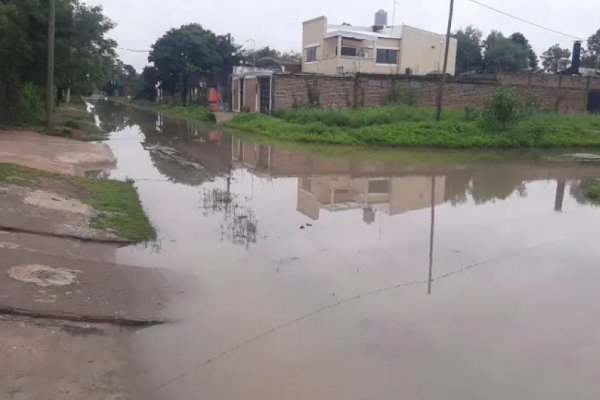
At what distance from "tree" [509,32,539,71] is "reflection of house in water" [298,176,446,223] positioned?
5777 centimetres

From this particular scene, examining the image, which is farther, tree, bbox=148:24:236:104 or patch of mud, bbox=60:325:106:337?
tree, bbox=148:24:236:104

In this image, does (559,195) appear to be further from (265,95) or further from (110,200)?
(265,95)

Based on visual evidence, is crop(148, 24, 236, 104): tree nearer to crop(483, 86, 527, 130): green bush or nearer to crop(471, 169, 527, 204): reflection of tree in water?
crop(483, 86, 527, 130): green bush

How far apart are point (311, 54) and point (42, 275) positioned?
148ft

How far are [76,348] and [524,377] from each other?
4198mm

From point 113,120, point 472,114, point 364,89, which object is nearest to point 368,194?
point 472,114

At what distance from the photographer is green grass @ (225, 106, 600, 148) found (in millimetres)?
27922

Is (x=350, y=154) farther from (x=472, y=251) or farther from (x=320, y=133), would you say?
(x=472, y=251)

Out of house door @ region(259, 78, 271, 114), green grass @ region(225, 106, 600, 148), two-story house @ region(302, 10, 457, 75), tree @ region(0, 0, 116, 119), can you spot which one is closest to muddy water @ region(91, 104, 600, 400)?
tree @ region(0, 0, 116, 119)

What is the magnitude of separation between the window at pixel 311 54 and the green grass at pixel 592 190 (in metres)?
34.4

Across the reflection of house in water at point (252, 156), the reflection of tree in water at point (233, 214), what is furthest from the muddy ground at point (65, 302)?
the reflection of house in water at point (252, 156)

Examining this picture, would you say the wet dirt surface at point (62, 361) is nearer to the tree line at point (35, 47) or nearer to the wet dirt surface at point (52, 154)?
the wet dirt surface at point (52, 154)

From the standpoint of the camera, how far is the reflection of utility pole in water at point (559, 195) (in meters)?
14.1

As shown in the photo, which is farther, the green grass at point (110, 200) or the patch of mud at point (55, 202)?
the patch of mud at point (55, 202)
